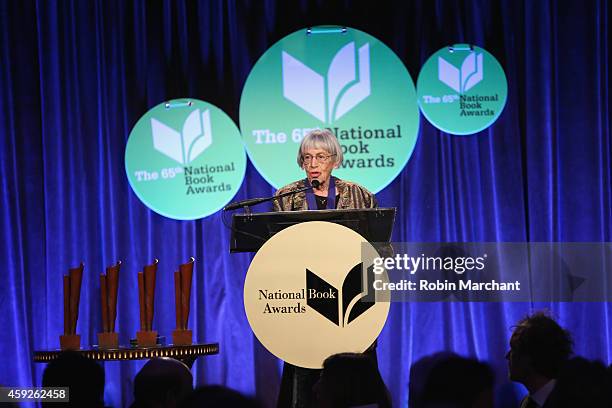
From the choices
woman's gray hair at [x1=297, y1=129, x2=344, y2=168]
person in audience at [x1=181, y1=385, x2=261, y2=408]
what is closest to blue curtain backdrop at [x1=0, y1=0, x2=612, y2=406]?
woman's gray hair at [x1=297, y1=129, x2=344, y2=168]

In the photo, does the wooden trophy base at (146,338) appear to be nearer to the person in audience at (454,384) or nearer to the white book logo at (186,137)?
the white book logo at (186,137)

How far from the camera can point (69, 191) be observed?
6.66 metres

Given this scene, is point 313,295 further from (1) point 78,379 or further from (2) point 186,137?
(2) point 186,137

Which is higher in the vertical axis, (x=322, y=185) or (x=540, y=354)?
(x=322, y=185)

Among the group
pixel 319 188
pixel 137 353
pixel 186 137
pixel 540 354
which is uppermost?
pixel 186 137

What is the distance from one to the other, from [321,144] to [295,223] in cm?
135

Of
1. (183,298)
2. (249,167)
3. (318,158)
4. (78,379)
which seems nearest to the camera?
(78,379)

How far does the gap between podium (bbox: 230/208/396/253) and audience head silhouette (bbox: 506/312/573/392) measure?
5.08 feet

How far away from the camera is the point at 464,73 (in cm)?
643

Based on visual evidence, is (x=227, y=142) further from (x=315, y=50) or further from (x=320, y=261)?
(x=320, y=261)

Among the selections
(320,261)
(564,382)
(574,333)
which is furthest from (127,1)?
(564,382)

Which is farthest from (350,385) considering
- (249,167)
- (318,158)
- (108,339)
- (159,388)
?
(249,167)

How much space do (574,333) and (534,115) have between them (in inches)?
65.8

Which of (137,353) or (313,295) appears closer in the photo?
(313,295)
